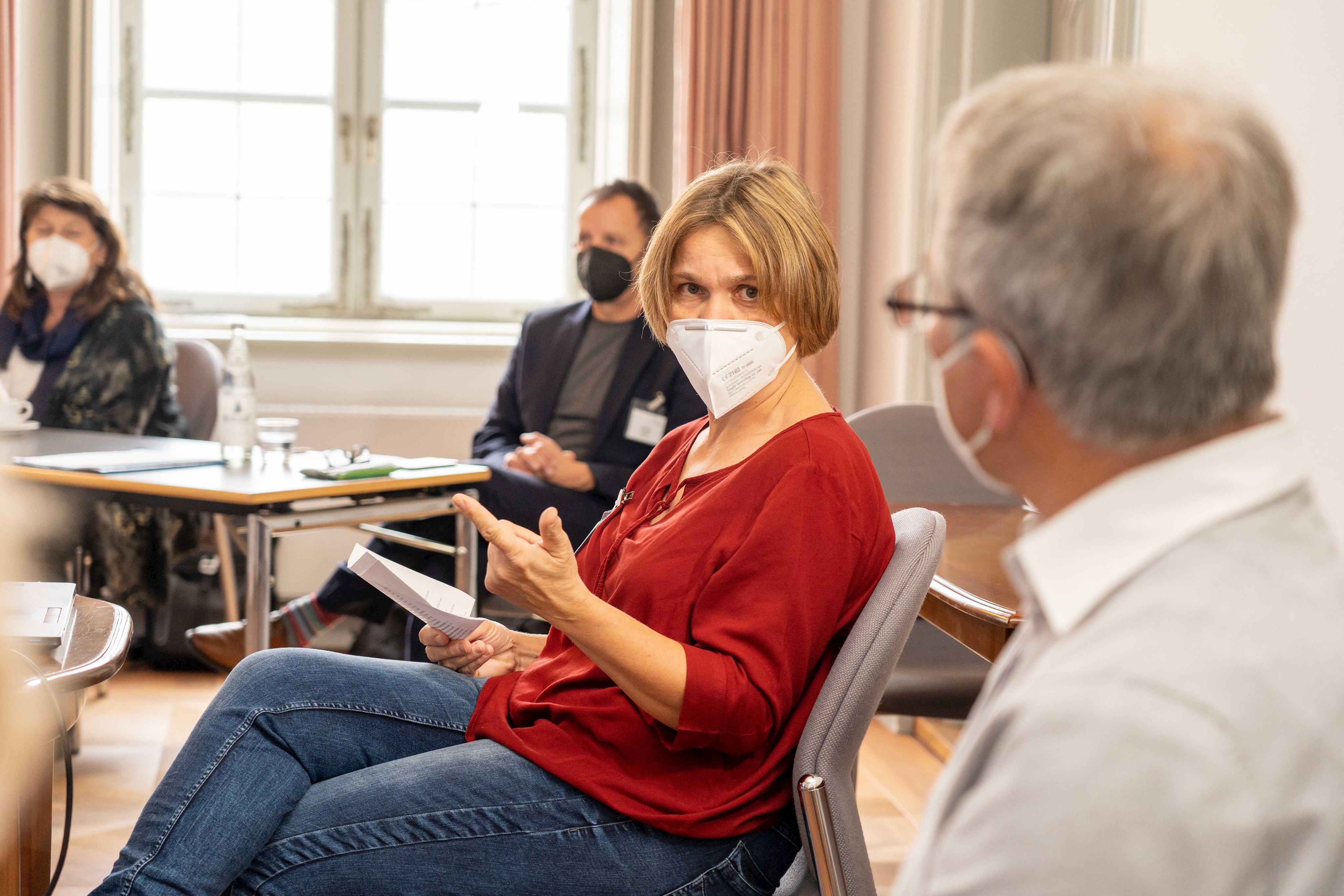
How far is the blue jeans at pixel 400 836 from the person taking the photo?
118cm

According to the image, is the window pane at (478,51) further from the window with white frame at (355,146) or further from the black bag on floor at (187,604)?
the black bag on floor at (187,604)

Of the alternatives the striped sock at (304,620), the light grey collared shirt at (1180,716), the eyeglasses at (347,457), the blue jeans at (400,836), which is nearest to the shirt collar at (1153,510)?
the light grey collared shirt at (1180,716)

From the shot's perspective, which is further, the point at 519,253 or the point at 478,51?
the point at 519,253

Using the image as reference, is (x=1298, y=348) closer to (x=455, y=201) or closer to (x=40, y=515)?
(x=40, y=515)

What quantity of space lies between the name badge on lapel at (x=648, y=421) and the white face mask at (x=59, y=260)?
1.77m

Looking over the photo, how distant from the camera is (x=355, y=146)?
15.0 ft

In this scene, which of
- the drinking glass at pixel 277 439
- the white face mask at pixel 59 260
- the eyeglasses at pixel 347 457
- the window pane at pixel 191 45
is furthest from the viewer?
the window pane at pixel 191 45

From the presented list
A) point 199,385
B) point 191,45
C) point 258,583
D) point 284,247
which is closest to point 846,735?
point 258,583

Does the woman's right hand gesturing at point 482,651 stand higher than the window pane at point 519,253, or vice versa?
the window pane at point 519,253

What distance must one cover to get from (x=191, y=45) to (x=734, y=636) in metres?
4.22

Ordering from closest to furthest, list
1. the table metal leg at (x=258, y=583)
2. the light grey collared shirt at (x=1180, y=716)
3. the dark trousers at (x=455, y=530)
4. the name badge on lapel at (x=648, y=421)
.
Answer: the light grey collared shirt at (x=1180, y=716), the table metal leg at (x=258, y=583), the dark trousers at (x=455, y=530), the name badge on lapel at (x=648, y=421)

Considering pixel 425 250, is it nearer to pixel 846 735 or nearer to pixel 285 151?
pixel 285 151

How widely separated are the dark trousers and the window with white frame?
1768 mm

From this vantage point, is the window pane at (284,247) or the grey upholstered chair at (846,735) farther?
the window pane at (284,247)
